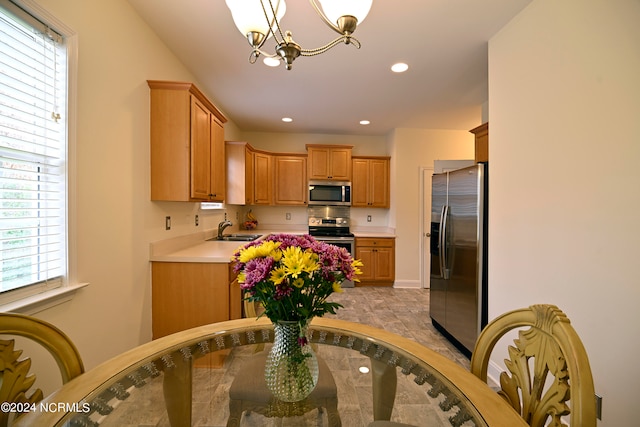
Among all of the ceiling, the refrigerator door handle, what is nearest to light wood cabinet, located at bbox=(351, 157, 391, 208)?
the ceiling

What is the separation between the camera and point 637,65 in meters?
1.25

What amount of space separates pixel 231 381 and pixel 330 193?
4.09 m

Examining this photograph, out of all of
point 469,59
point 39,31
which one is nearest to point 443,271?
point 469,59

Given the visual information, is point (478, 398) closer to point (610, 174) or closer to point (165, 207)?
point (610, 174)

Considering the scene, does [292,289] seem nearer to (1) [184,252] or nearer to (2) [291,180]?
(1) [184,252]

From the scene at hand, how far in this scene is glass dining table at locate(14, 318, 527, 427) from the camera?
0.77m

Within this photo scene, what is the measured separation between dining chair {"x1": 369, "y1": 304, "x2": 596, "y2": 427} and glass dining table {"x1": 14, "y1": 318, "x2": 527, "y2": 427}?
0.27 ft

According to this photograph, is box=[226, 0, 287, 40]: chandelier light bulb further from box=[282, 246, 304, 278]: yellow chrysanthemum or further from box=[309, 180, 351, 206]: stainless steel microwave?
box=[309, 180, 351, 206]: stainless steel microwave

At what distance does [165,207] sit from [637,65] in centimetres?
307

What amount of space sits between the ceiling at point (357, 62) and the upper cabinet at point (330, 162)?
64 centimetres

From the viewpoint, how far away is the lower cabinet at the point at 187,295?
2131 mm

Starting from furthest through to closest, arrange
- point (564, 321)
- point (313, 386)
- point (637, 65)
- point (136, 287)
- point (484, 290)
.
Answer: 1. point (484, 290)
2. point (136, 287)
3. point (637, 65)
4. point (313, 386)
5. point (564, 321)

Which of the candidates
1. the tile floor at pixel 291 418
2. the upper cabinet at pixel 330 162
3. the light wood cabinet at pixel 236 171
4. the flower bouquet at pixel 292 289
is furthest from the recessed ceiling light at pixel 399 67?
the tile floor at pixel 291 418

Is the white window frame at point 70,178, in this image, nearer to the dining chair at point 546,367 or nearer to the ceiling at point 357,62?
the ceiling at point 357,62
